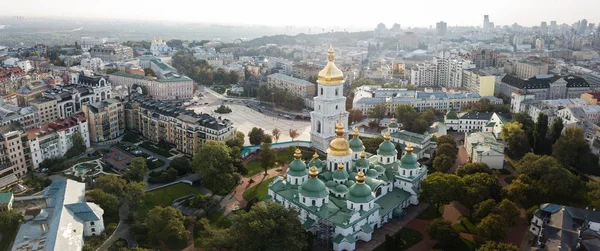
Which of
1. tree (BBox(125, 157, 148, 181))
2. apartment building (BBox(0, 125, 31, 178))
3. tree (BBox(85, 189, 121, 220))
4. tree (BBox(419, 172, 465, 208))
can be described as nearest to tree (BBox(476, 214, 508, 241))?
tree (BBox(419, 172, 465, 208))

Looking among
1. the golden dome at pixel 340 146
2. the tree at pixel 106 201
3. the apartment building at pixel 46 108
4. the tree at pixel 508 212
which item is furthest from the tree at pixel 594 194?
the apartment building at pixel 46 108

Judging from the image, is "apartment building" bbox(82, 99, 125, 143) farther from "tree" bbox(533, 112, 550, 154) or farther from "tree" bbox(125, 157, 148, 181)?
"tree" bbox(533, 112, 550, 154)

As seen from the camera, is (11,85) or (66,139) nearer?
(66,139)

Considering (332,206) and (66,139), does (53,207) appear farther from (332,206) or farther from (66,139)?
(332,206)

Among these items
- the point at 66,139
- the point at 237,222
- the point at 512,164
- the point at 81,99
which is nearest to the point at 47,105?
the point at 81,99

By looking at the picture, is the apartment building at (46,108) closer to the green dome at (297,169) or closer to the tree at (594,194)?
the green dome at (297,169)

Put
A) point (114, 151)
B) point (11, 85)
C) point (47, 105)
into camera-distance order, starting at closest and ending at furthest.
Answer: point (114, 151) < point (47, 105) < point (11, 85)
